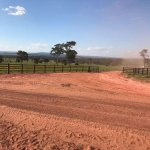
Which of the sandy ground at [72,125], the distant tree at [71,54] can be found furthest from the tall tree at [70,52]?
the sandy ground at [72,125]

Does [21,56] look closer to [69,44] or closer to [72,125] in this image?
[69,44]

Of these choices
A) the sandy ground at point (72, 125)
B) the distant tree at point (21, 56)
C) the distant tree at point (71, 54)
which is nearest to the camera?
the sandy ground at point (72, 125)

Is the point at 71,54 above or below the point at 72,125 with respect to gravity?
above

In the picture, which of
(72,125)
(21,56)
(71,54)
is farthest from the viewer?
(21,56)

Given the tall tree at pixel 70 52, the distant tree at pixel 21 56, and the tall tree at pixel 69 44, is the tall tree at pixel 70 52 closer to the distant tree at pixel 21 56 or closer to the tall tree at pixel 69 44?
the tall tree at pixel 69 44

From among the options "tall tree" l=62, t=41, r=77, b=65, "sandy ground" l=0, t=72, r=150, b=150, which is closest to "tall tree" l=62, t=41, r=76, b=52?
"tall tree" l=62, t=41, r=77, b=65

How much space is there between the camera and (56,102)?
865cm

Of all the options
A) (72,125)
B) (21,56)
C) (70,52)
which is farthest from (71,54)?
(72,125)

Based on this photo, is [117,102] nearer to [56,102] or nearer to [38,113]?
[56,102]

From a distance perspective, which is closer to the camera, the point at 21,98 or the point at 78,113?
the point at 78,113

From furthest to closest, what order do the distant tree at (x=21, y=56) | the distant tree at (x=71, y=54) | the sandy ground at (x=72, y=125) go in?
the distant tree at (x=21, y=56)
the distant tree at (x=71, y=54)
the sandy ground at (x=72, y=125)

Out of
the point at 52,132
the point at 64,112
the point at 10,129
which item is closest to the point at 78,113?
the point at 64,112

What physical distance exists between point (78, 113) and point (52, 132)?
1.77 metres

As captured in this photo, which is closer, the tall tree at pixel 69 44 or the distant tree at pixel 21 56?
the tall tree at pixel 69 44
